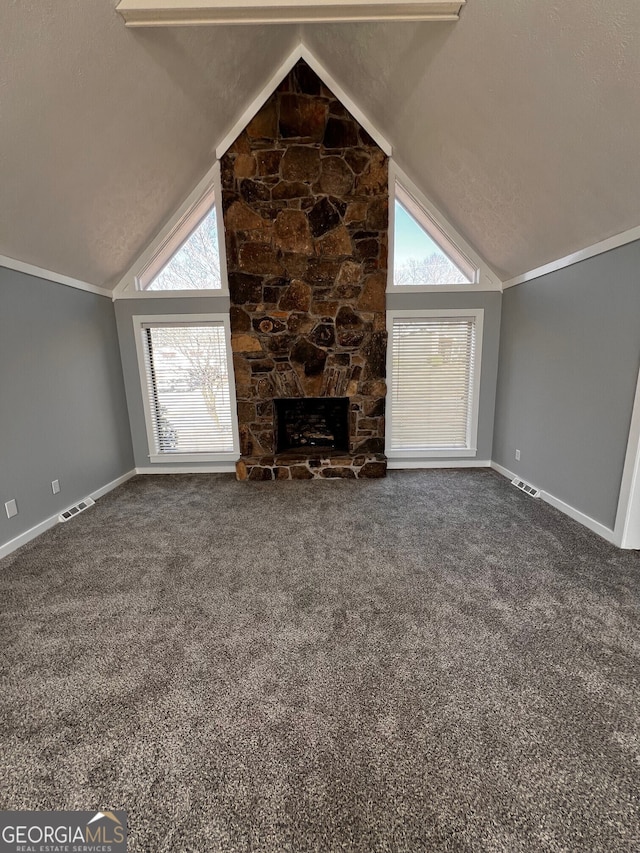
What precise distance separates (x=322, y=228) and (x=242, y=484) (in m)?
2.87

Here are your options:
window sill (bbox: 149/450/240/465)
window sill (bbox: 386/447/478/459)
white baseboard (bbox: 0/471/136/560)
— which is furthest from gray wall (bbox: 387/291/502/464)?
white baseboard (bbox: 0/471/136/560)

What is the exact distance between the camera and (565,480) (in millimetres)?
2898

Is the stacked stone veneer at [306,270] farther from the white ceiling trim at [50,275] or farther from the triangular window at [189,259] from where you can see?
the white ceiling trim at [50,275]

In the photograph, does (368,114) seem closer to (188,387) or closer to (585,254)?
(585,254)

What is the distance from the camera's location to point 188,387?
158 inches

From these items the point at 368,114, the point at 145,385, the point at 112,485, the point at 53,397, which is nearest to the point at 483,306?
the point at 368,114

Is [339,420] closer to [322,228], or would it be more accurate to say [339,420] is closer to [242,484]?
[242,484]

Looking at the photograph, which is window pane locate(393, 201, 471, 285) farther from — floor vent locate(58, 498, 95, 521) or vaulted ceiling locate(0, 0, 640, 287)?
floor vent locate(58, 498, 95, 521)

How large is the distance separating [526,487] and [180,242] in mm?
4502

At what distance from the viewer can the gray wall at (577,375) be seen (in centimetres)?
235

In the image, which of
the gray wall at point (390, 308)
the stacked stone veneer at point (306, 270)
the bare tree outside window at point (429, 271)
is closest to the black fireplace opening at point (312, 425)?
the stacked stone veneer at point (306, 270)

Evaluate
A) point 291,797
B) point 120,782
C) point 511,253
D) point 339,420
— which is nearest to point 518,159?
point 511,253

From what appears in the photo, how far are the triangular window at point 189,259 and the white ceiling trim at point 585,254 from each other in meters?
3.18

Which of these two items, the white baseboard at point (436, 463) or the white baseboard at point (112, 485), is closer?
the white baseboard at point (112, 485)
